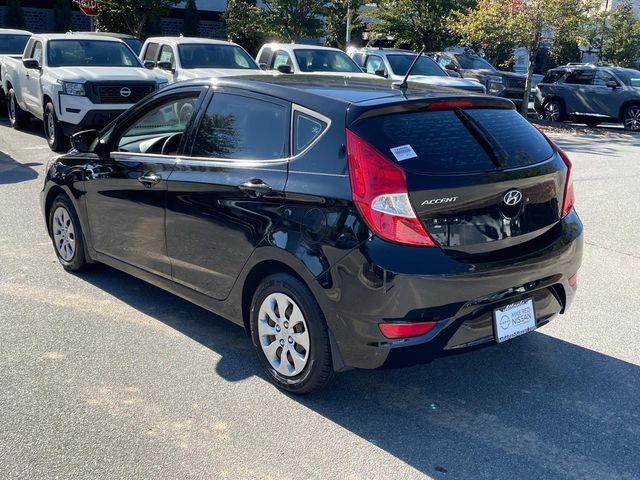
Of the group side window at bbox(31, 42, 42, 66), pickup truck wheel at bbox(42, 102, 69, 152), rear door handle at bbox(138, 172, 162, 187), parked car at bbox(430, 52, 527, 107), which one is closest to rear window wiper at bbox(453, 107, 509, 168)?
rear door handle at bbox(138, 172, 162, 187)

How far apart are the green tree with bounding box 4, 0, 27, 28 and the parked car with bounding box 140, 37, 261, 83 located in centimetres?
2385

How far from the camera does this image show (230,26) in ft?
94.1

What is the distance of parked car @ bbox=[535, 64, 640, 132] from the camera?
19.1 m

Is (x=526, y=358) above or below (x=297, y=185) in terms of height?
below

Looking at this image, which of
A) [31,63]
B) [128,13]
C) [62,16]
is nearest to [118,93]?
[31,63]

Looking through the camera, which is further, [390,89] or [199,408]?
[390,89]

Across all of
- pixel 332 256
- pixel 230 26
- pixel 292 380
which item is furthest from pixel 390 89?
pixel 230 26

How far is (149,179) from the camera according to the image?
4891 mm

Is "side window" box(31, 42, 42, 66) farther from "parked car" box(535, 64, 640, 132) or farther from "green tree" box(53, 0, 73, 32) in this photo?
"green tree" box(53, 0, 73, 32)

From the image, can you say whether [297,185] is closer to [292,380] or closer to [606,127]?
[292,380]

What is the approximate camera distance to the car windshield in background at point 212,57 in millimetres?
14023

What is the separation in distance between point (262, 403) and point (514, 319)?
144 cm

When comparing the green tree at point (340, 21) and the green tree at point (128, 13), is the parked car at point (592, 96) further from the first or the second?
the green tree at point (128, 13)

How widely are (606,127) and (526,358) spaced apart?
17824 millimetres
